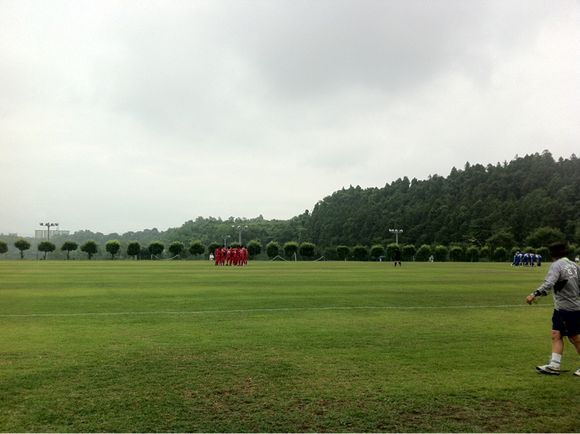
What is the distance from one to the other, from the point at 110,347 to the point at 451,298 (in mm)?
12853

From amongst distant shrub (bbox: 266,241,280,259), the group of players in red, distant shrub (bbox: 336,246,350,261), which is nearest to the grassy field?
the group of players in red

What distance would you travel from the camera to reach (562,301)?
8.04 metres

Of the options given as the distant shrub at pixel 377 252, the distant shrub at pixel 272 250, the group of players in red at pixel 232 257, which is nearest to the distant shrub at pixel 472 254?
the distant shrub at pixel 377 252

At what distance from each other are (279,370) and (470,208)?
12308 cm

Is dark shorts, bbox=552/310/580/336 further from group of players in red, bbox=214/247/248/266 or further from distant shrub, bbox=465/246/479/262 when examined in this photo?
distant shrub, bbox=465/246/479/262

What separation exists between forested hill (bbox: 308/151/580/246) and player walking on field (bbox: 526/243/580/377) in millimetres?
103801

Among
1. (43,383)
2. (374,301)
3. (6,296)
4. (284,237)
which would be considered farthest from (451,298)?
(284,237)

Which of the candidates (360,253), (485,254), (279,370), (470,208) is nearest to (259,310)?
(279,370)

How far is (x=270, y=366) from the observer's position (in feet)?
Result: 27.2

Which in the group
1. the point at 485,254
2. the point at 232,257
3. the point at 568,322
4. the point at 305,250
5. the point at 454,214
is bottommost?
the point at 568,322

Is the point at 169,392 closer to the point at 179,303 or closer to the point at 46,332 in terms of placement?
the point at 46,332

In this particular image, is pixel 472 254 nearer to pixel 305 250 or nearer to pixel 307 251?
pixel 307 251

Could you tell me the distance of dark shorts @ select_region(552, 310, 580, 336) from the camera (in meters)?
7.90

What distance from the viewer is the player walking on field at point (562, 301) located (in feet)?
26.0
